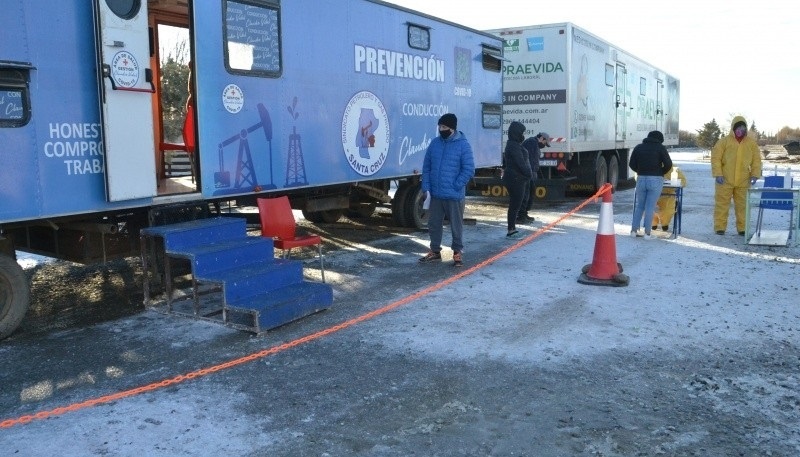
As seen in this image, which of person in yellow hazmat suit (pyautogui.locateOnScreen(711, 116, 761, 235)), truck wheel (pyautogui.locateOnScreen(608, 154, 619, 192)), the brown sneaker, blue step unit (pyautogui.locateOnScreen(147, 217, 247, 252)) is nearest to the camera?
blue step unit (pyautogui.locateOnScreen(147, 217, 247, 252))

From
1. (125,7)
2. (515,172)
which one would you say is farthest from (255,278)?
(515,172)

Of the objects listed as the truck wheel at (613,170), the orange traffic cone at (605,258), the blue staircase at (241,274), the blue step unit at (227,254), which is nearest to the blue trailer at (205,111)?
the blue staircase at (241,274)

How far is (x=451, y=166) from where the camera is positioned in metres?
7.82

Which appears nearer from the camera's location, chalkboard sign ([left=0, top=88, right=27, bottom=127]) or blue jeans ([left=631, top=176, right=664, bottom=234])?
chalkboard sign ([left=0, top=88, right=27, bottom=127])

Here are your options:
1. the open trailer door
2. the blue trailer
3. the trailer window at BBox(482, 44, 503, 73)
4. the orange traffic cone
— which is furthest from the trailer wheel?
the open trailer door

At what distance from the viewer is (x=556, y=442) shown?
137 inches

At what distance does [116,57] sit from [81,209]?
4.02 ft

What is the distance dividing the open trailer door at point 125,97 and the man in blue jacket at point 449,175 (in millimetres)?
3265

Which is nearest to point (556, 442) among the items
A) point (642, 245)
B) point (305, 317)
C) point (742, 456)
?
point (742, 456)

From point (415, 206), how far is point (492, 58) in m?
3.00

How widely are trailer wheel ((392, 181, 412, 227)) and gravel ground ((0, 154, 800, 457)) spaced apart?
9.92 feet

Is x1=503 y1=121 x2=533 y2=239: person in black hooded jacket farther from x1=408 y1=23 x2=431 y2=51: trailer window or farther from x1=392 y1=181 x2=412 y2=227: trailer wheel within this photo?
x1=408 y1=23 x2=431 y2=51: trailer window

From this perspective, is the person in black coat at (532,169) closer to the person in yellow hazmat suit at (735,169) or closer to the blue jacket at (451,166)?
the person in yellow hazmat suit at (735,169)

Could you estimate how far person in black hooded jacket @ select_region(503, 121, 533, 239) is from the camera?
32.6ft
